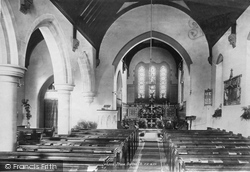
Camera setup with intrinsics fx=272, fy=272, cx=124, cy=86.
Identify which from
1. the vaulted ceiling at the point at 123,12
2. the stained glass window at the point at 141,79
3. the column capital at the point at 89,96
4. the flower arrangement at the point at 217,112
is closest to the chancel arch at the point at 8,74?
the vaulted ceiling at the point at 123,12

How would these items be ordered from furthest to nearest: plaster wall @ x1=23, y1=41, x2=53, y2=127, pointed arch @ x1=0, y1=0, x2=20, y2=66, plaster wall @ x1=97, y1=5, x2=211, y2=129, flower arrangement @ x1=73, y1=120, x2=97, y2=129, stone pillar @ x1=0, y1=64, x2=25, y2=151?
1. plaster wall @ x1=23, y1=41, x2=53, y2=127
2. plaster wall @ x1=97, y1=5, x2=211, y2=129
3. flower arrangement @ x1=73, y1=120, x2=97, y2=129
4. pointed arch @ x1=0, y1=0, x2=20, y2=66
5. stone pillar @ x1=0, y1=64, x2=25, y2=151

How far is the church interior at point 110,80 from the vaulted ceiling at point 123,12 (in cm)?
5

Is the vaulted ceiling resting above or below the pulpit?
above

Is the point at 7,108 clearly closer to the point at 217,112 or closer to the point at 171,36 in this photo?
the point at 217,112

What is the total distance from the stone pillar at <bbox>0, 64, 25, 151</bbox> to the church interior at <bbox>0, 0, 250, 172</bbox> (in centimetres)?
2

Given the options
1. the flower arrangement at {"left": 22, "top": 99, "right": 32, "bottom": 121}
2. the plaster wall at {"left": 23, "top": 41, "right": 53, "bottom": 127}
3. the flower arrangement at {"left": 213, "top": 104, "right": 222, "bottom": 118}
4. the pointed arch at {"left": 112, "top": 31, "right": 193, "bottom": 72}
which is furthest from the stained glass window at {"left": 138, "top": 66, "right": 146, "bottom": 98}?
the flower arrangement at {"left": 213, "top": 104, "right": 222, "bottom": 118}

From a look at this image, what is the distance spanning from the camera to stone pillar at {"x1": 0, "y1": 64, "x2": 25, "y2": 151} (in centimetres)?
568

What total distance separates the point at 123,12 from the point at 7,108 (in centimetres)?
985

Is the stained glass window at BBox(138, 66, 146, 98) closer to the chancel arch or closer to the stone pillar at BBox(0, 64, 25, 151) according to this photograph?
the chancel arch

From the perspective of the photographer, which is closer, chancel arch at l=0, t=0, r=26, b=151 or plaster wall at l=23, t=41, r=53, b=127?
chancel arch at l=0, t=0, r=26, b=151

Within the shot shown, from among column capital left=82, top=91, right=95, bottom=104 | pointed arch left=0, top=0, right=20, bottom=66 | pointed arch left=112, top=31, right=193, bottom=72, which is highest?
pointed arch left=112, top=31, right=193, bottom=72

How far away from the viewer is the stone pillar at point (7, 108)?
5680mm

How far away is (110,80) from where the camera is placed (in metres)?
14.4

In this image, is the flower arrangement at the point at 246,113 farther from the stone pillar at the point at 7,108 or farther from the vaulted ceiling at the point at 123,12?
the stone pillar at the point at 7,108
